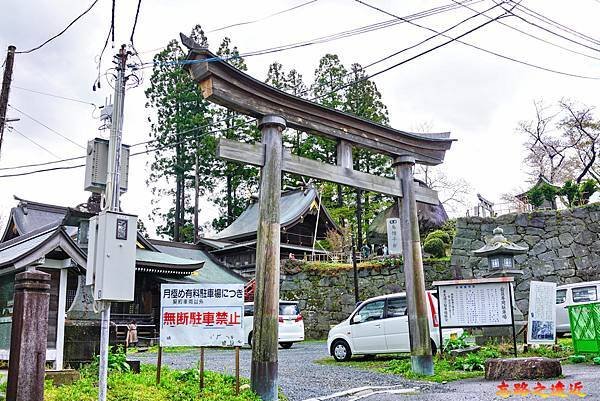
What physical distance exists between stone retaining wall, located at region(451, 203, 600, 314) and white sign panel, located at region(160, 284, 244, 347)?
1547 cm

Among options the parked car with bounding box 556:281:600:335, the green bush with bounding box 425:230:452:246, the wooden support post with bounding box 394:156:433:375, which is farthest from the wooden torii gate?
the green bush with bounding box 425:230:452:246

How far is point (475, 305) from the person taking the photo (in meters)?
11.4

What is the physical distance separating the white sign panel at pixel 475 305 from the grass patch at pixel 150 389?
5.33 metres

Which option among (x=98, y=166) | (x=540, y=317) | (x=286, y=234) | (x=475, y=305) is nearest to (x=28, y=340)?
(x=98, y=166)

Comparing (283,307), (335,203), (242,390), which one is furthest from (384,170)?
(242,390)

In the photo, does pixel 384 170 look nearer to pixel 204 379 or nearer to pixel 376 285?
pixel 376 285

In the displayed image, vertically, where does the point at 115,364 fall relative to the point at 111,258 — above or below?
below

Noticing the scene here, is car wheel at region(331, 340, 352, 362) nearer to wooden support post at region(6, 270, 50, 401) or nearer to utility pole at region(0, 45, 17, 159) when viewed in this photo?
wooden support post at region(6, 270, 50, 401)

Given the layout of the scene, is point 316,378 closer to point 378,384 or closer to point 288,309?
point 378,384

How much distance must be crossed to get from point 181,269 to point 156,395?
52.3ft

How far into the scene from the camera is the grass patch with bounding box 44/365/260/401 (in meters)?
6.16

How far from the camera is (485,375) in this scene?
8.84 metres

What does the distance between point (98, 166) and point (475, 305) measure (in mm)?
8712

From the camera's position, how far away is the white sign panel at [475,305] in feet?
36.8
